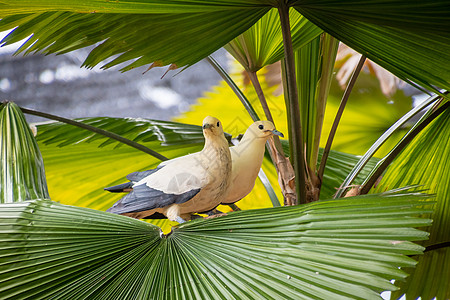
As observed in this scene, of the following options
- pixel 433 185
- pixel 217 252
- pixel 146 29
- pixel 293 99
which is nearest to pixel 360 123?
pixel 433 185

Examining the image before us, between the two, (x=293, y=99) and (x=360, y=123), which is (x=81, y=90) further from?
(x=293, y=99)

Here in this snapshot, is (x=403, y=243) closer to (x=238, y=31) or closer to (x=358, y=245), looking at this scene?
(x=358, y=245)

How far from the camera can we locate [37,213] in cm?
51

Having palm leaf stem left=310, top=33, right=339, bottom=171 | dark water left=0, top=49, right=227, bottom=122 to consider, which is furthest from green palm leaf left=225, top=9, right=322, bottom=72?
dark water left=0, top=49, right=227, bottom=122

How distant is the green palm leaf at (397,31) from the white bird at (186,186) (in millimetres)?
218

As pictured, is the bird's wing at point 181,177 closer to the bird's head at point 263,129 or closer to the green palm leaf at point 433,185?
the bird's head at point 263,129

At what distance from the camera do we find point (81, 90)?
1690mm

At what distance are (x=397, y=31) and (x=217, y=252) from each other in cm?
39

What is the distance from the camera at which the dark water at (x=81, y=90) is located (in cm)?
164

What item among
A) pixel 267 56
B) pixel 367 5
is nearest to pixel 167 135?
pixel 267 56

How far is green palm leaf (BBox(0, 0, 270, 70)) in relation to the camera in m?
0.66

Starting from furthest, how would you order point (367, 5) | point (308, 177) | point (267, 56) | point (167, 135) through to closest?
point (167, 135)
point (267, 56)
point (308, 177)
point (367, 5)

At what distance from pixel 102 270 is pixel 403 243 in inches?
11.2

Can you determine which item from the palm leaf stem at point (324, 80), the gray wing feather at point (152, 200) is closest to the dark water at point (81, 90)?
the palm leaf stem at point (324, 80)
